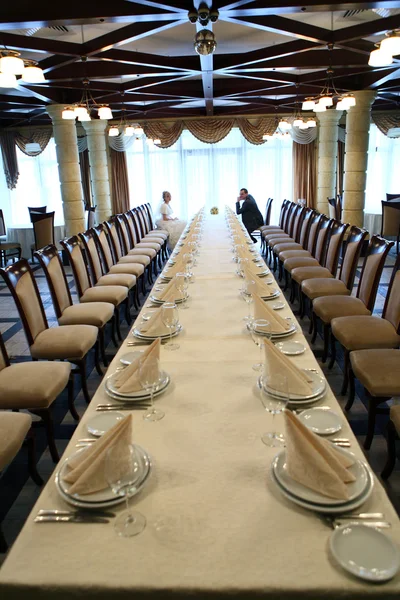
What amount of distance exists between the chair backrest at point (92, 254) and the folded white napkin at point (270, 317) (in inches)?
104

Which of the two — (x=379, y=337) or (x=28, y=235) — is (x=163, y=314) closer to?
(x=379, y=337)

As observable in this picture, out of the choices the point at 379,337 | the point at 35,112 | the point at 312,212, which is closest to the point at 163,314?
the point at 379,337

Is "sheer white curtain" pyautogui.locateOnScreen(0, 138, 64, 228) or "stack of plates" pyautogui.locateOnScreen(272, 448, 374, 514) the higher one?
"sheer white curtain" pyautogui.locateOnScreen(0, 138, 64, 228)

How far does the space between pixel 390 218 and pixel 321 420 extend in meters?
8.12

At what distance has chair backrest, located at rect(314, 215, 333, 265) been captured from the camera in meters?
5.27

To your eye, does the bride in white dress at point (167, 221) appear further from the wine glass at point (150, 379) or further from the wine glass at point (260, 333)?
the wine glass at point (150, 379)

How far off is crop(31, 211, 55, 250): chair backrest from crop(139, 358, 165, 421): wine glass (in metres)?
7.04

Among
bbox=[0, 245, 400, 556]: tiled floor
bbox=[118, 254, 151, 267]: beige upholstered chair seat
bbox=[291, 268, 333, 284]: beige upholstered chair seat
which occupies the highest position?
bbox=[118, 254, 151, 267]: beige upholstered chair seat

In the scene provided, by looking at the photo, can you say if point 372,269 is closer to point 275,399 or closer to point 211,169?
point 275,399

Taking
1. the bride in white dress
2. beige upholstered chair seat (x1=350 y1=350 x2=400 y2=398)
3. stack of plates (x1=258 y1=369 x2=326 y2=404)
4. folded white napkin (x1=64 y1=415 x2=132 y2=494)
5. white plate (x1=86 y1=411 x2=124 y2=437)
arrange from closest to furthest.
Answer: folded white napkin (x1=64 y1=415 x2=132 y2=494) < white plate (x1=86 y1=411 x2=124 y2=437) < stack of plates (x1=258 y1=369 x2=326 y2=404) < beige upholstered chair seat (x1=350 y1=350 x2=400 y2=398) < the bride in white dress

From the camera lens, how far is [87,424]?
161 centimetres

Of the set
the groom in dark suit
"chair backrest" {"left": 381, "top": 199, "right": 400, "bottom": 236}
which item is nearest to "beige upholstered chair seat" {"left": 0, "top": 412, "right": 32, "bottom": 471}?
the groom in dark suit

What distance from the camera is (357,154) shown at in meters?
8.15

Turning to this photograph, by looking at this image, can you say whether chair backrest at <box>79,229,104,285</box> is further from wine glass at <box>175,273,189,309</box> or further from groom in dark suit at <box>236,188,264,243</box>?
groom in dark suit at <box>236,188,264,243</box>
